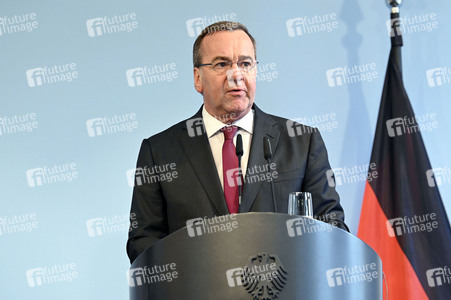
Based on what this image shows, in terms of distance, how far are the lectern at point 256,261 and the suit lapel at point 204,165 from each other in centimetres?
68

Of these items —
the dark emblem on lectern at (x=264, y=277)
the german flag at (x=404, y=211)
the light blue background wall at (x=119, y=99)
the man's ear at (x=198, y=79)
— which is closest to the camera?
the dark emblem on lectern at (x=264, y=277)

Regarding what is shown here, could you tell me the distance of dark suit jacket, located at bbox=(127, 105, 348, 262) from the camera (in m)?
2.53

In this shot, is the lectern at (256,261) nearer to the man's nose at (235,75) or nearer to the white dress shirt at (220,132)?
the white dress shirt at (220,132)

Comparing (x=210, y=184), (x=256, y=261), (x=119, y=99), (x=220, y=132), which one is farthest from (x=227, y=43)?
(x=119, y=99)

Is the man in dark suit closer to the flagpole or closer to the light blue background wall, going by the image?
the light blue background wall

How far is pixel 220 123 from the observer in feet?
9.22

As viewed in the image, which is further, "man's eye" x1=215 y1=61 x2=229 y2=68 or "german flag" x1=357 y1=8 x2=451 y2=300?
"german flag" x1=357 y1=8 x2=451 y2=300

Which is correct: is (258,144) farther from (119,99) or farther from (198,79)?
(119,99)

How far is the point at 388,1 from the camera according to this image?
398 cm

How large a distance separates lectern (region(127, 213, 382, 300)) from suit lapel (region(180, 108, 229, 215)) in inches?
26.7

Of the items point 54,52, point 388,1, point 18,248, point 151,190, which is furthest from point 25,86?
point 388,1

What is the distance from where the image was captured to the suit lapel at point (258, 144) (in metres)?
2.47

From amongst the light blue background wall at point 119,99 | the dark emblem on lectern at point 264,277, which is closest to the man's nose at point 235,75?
the dark emblem on lectern at point 264,277

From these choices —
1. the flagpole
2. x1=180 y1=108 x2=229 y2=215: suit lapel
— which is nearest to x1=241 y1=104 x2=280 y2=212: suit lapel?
x1=180 y1=108 x2=229 y2=215: suit lapel
